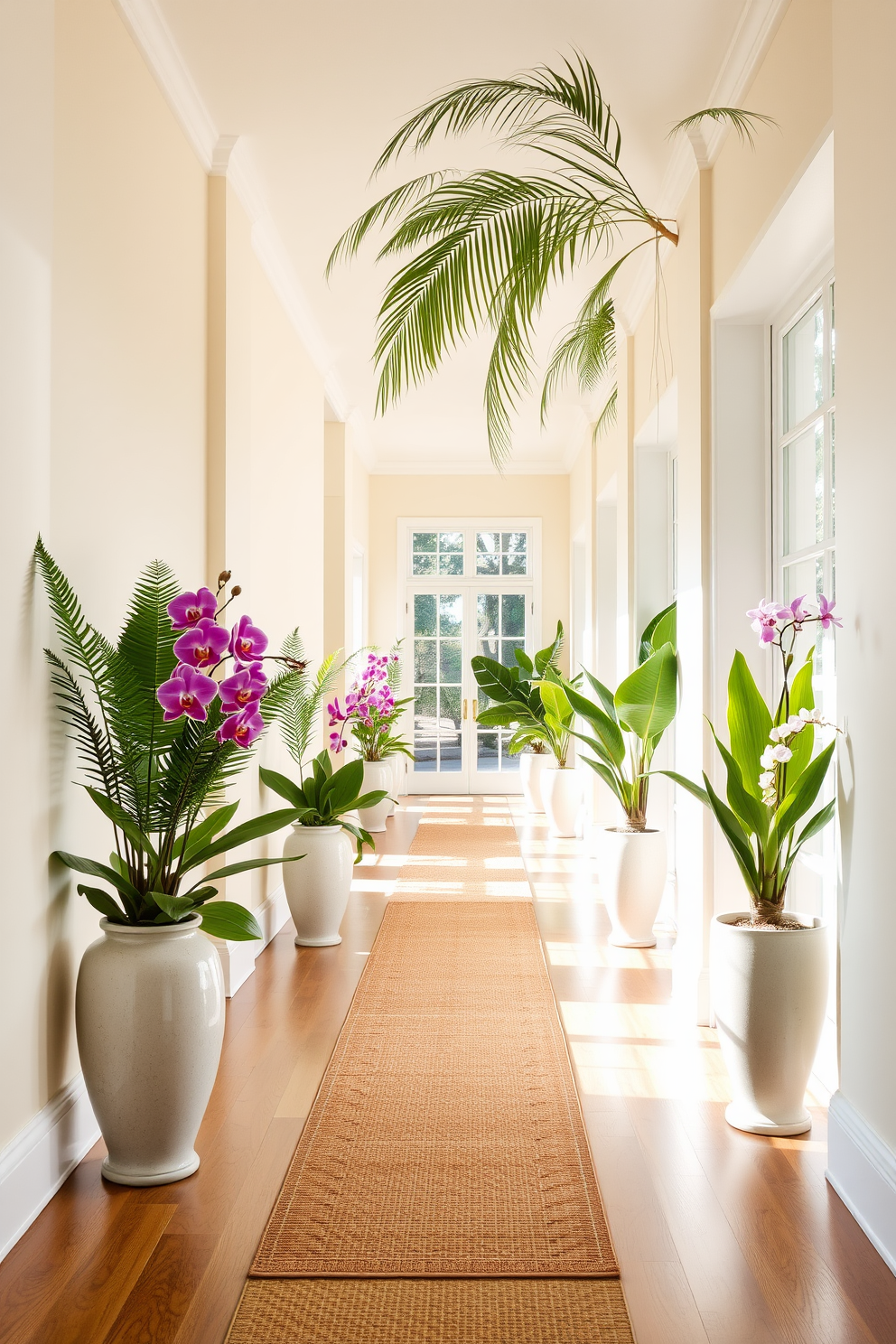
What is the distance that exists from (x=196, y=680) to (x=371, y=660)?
4888mm

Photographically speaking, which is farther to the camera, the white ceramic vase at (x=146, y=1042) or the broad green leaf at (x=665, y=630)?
the broad green leaf at (x=665, y=630)

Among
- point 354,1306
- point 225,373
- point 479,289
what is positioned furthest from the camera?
point 225,373

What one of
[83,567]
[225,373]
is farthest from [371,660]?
[83,567]

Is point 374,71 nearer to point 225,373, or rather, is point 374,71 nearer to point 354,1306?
point 225,373

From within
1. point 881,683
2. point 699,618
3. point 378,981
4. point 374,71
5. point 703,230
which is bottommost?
point 378,981

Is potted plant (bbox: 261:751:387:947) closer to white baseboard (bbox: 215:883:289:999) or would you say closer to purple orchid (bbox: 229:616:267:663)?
white baseboard (bbox: 215:883:289:999)

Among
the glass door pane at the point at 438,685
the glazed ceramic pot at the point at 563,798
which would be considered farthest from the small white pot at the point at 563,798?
the glass door pane at the point at 438,685

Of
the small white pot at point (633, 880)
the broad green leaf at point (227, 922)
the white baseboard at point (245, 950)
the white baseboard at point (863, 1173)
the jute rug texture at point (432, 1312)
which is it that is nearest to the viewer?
the jute rug texture at point (432, 1312)

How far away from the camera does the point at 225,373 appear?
362 centimetres

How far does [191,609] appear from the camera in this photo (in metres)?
2.24

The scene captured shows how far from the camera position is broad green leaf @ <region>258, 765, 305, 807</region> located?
401cm

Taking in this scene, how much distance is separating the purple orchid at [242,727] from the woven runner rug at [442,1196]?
0.96m

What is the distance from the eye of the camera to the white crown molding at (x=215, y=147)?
2801 mm

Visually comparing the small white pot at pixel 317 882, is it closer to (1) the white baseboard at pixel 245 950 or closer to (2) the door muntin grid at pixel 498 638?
(1) the white baseboard at pixel 245 950
